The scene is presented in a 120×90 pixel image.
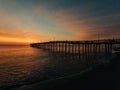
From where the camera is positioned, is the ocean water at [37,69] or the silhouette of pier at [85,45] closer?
the ocean water at [37,69]

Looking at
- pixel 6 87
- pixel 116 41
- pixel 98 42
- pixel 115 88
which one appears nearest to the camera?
pixel 115 88

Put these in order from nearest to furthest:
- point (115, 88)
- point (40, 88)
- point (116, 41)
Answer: point (115, 88), point (40, 88), point (116, 41)

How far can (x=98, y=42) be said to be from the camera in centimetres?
4981

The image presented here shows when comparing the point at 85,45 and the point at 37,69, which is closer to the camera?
the point at 37,69

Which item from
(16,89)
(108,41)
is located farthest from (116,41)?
(16,89)

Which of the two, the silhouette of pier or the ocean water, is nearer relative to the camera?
the ocean water

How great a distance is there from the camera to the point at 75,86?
40.8ft

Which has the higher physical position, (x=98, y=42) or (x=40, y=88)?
(x=98, y=42)

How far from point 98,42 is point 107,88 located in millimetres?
39642

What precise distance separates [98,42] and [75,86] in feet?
128

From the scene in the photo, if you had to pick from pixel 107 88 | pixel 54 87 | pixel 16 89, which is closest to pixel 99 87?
pixel 107 88

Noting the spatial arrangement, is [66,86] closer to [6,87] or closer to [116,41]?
[6,87]

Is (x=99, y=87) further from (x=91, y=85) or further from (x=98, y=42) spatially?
(x=98, y=42)

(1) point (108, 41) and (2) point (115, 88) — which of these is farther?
(1) point (108, 41)
